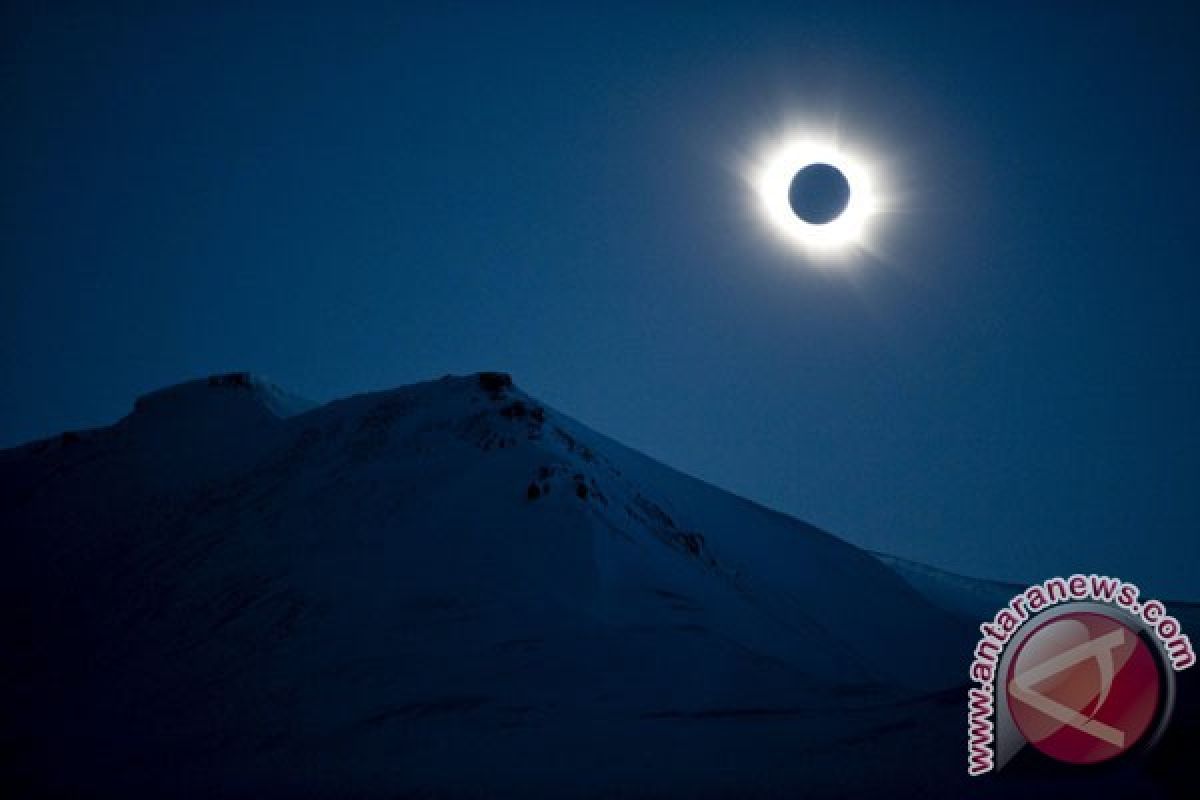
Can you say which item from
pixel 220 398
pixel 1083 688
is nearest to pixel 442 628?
pixel 1083 688

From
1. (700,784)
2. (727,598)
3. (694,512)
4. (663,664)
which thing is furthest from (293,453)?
(700,784)

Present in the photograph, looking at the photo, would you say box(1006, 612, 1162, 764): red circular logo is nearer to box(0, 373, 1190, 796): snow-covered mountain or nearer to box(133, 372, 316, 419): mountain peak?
box(0, 373, 1190, 796): snow-covered mountain

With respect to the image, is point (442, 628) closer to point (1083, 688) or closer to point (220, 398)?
point (1083, 688)

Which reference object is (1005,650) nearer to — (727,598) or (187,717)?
(727,598)

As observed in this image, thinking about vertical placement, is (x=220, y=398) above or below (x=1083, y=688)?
above

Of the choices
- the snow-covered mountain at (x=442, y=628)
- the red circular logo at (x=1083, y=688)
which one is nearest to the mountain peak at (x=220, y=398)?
the snow-covered mountain at (x=442, y=628)

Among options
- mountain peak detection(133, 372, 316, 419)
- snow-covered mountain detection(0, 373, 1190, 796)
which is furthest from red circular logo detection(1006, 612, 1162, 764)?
mountain peak detection(133, 372, 316, 419)

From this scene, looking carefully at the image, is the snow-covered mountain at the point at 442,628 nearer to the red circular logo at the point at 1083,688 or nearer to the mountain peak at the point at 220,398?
the red circular logo at the point at 1083,688
